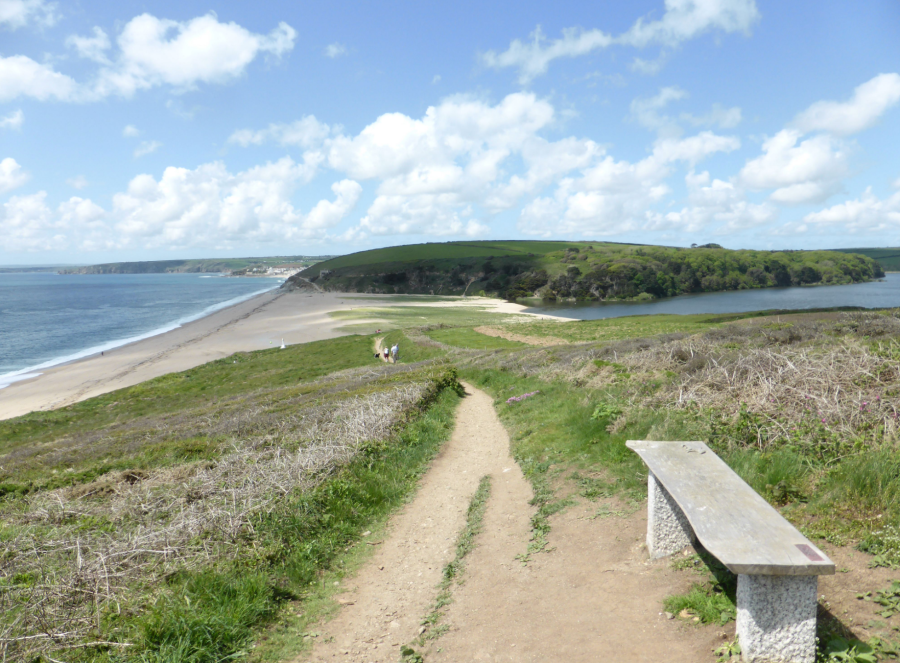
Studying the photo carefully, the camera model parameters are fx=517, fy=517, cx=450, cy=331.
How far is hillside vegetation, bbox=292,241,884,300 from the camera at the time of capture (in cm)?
13775

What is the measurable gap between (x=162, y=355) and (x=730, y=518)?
56740 millimetres

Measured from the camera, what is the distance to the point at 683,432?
8.73 metres

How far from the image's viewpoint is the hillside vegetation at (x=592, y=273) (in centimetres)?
13775

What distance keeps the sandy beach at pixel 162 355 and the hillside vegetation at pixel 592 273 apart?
70415mm

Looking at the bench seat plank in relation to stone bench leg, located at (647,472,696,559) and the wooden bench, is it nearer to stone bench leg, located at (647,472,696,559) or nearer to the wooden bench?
the wooden bench

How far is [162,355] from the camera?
171ft

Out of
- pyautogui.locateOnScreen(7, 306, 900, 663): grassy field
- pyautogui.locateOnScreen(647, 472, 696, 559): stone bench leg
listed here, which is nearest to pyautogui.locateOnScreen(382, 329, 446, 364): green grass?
pyautogui.locateOnScreen(7, 306, 900, 663): grassy field

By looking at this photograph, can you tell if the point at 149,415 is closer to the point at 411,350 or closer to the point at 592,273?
the point at 411,350

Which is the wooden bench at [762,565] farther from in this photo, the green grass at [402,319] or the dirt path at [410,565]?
the green grass at [402,319]

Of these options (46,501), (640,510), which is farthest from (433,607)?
(46,501)

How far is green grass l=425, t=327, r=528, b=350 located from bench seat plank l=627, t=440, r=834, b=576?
3162cm

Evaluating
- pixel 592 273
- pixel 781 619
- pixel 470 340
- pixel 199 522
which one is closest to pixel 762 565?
pixel 781 619

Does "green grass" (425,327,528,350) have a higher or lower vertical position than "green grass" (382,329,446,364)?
higher

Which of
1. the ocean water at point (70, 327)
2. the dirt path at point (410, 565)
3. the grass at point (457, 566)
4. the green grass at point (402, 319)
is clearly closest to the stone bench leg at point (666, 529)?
the grass at point (457, 566)
